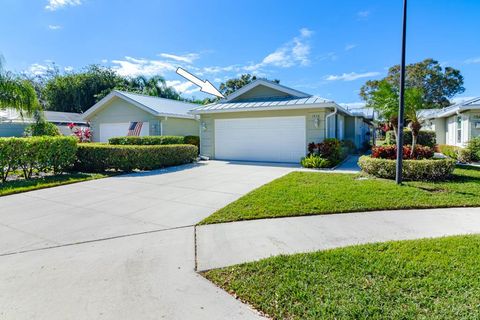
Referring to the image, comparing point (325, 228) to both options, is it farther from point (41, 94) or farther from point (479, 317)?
point (41, 94)

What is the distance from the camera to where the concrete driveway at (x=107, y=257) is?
2.83 metres

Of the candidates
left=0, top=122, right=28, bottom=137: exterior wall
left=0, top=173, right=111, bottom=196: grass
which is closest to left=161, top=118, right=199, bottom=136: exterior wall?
left=0, top=173, right=111, bottom=196: grass

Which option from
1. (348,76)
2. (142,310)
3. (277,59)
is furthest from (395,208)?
(348,76)

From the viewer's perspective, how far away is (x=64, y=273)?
3.53m

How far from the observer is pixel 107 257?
3957mm

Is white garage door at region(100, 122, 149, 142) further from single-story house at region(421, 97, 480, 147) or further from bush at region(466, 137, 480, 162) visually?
single-story house at region(421, 97, 480, 147)

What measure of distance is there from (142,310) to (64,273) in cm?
143

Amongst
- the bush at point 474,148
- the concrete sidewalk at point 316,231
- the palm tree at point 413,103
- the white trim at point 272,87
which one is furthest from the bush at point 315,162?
the bush at point 474,148

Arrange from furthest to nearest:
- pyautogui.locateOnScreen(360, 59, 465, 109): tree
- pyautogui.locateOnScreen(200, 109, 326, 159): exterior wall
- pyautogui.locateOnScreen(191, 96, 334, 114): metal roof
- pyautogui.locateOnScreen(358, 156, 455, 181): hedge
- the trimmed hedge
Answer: pyautogui.locateOnScreen(360, 59, 465, 109): tree
the trimmed hedge
pyautogui.locateOnScreen(200, 109, 326, 159): exterior wall
pyautogui.locateOnScreen(191, 96, 334, 114): metal roof
pyautogui.locateOnScreen(358, 156, 455, 181): hedge

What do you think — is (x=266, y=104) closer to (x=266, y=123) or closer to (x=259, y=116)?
(x=259, y=116)

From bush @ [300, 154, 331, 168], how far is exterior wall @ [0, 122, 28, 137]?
21398mm

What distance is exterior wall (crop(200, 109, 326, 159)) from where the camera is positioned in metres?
13.5

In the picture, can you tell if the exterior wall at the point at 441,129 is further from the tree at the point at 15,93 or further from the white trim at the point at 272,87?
the tree at the point at 15,93

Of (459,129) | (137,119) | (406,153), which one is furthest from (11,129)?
(459,129)
